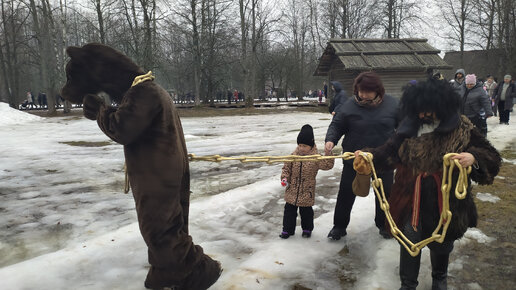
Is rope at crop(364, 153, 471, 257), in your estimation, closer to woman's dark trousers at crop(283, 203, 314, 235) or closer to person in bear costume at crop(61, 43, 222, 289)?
woman's dark trousers at crop(283, 203, 314, 235)

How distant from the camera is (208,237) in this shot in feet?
12.8

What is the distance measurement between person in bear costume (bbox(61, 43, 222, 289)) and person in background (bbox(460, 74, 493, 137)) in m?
7.14

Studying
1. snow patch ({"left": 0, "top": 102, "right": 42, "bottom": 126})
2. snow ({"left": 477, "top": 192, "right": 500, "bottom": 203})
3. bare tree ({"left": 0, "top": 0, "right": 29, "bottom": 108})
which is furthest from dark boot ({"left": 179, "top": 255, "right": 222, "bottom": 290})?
bare tree ({"left": 0, "top": 0, "right": 29, "bottom": 108})

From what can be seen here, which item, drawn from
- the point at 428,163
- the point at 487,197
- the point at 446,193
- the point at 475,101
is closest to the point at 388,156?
the point at 428,163

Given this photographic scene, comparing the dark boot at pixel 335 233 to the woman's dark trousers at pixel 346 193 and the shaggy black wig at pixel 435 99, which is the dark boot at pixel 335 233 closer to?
the woman's dark trousers at pixel 346 193

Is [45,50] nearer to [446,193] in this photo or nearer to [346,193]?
[346,193]

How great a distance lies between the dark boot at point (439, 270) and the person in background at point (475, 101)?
5.96m

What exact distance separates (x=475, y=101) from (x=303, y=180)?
5.83 metres

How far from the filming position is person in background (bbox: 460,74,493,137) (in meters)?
7.54

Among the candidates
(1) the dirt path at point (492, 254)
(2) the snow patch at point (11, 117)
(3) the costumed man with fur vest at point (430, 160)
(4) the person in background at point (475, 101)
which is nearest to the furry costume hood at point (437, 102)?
(3) the costumed man with fur vest at point (430, 160)

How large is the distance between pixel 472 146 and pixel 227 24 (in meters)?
30.9

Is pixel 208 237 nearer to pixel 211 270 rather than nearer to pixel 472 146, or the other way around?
pixel 211 270

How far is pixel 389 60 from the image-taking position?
1997 cm

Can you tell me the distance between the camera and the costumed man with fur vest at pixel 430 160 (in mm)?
2289
